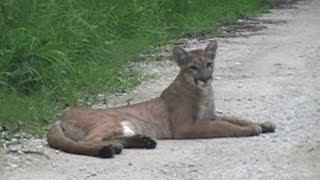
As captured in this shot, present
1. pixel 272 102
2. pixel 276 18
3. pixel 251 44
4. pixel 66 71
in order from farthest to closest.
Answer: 1. pixel 276 18
2. pixel 251 44
3. pixel 66 71
4. pixel 272 102

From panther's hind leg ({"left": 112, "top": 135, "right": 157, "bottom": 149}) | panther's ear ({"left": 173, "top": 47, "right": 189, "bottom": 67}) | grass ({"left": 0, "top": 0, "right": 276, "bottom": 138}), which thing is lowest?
grass ({"left": 0, "top": 0, "right": 276, "bottom": 138})

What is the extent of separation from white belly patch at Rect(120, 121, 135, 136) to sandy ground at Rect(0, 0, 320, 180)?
0.90ft

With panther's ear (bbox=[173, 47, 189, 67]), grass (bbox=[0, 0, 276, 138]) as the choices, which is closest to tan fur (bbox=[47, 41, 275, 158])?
panther's ear (bbox=[173, 47, 189, 67])

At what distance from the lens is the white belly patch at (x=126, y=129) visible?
8.15m

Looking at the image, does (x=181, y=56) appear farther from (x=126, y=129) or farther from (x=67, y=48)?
(x=67, y=48)

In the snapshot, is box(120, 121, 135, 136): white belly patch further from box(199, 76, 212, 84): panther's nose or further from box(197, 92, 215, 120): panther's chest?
box(199, 76, 212, 84): panther's nose

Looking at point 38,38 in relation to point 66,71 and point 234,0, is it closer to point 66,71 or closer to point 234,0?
point 66,71

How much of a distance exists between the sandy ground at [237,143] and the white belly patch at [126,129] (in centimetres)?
27

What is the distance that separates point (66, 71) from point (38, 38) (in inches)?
19.3

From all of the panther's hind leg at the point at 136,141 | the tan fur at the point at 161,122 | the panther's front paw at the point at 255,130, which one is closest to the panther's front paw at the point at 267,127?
the tan fur at the point at 161,122

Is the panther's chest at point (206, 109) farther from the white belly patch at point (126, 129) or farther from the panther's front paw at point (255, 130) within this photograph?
the white belly patch at point (126, 129)

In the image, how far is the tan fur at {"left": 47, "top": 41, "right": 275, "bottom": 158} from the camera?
311 inches

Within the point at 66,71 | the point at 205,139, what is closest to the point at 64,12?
the point at 66,71

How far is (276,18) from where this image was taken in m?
19.5
